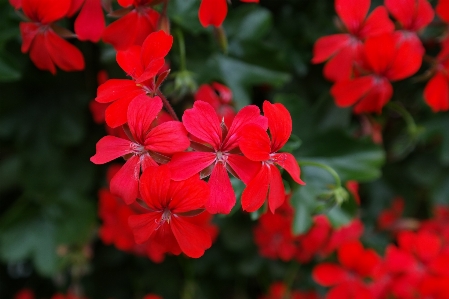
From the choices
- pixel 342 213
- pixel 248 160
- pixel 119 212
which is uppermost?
pixel 248 160

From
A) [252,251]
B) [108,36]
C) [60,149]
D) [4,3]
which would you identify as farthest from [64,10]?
[252,251]

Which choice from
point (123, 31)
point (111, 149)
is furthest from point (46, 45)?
point (111, 149)

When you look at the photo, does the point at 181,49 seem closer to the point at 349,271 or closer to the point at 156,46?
the point at 156,46

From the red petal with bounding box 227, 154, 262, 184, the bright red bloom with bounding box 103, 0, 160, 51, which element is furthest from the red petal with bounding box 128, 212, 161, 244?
the bright red bloom with bounding box 103, 0, 160, 51

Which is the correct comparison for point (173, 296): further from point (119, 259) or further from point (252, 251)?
point (252, 251)

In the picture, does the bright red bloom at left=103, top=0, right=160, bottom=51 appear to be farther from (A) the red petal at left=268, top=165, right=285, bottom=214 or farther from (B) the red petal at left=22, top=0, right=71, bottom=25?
(A) the red petal at left=268, top=165, right=285, bottom=214

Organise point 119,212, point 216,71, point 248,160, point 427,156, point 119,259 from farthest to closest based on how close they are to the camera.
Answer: point 119,259 < point 427,156 < point 119,212 < point 216,71 < point 248,160
